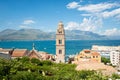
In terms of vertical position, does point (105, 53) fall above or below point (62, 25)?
below

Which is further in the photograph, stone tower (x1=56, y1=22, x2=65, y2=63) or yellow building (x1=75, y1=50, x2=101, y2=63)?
yellow building (x1=75, y1=50, x2=101, y2=63)

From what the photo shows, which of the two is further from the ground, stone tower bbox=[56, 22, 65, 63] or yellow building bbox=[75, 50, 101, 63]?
stone tower bbox=[56, 22, 65, 63]

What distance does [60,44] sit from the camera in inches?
1884

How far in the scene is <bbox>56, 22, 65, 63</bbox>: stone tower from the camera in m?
47.3

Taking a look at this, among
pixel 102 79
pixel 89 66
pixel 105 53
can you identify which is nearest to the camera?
pixel 102 79

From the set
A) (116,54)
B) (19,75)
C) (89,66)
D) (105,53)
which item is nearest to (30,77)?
(19,75)

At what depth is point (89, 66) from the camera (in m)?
31.8

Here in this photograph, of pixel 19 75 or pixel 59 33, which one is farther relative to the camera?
pixel 59 33

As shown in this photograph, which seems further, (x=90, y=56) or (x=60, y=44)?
(x=90, y=56)

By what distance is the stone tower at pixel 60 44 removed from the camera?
47312mm

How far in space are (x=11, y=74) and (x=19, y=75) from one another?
2.88ft

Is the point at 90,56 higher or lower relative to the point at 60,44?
lower

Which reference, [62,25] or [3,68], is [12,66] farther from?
[62,25]

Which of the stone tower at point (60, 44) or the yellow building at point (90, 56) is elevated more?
the stone tower at point (60, 44)
